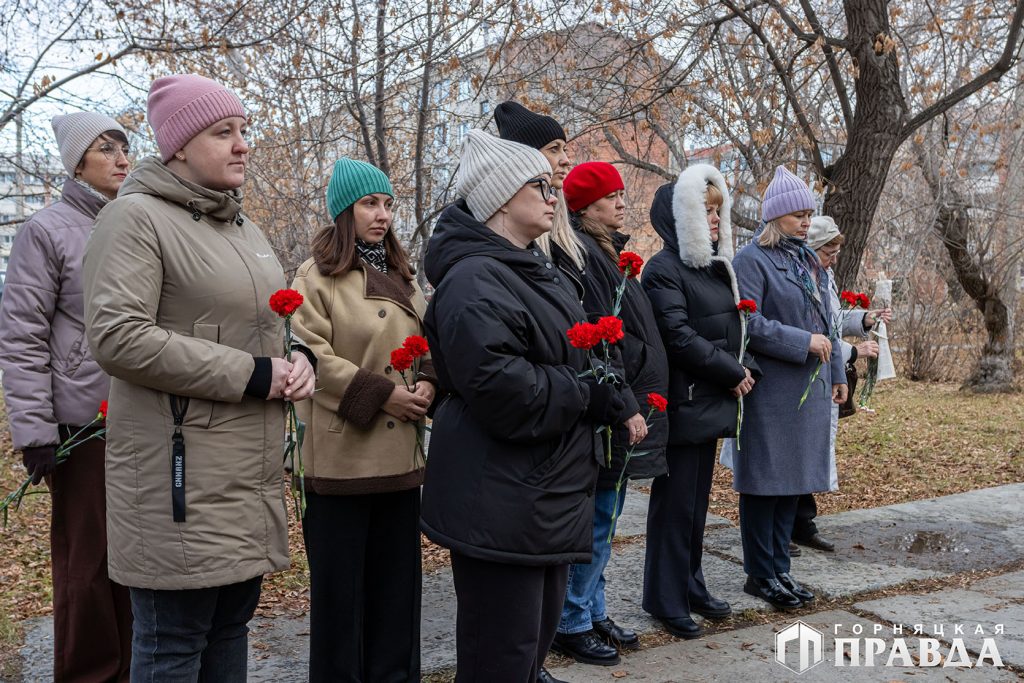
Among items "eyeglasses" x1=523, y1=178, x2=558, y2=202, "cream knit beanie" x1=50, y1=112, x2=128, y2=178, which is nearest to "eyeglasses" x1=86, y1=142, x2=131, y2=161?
"cream knit beanie" x1=50, y1=112, x2=128, y2=178

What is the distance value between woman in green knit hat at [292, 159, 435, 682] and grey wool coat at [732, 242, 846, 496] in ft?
6.53

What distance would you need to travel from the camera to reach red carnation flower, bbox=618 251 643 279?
13.0ft

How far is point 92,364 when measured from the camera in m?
3.45

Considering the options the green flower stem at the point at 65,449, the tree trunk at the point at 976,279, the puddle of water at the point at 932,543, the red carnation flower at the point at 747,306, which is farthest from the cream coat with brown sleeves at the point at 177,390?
the tree trunk at the point at 976,279

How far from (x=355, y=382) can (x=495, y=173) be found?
36.2 inches

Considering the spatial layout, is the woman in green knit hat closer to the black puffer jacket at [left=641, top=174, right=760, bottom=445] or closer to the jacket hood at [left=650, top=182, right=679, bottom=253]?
the black puffer jacket at [left=641, top=174, right=760, bottom=445]

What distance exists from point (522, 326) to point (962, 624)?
305cm

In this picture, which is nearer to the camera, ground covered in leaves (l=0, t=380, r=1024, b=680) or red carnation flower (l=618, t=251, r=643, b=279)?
red carnation flower (l=618, t=251, r=643, b=279)

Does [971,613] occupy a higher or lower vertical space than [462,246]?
lower

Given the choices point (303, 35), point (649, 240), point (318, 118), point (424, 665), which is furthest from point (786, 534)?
point (649, 240)

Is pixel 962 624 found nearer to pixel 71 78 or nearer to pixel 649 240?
pixel 71 78

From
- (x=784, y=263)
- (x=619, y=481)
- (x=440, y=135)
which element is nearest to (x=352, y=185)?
(x=619, y=481)

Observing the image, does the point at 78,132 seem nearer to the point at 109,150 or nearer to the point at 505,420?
the point at 109,150

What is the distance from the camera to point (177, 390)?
248 centimetres
